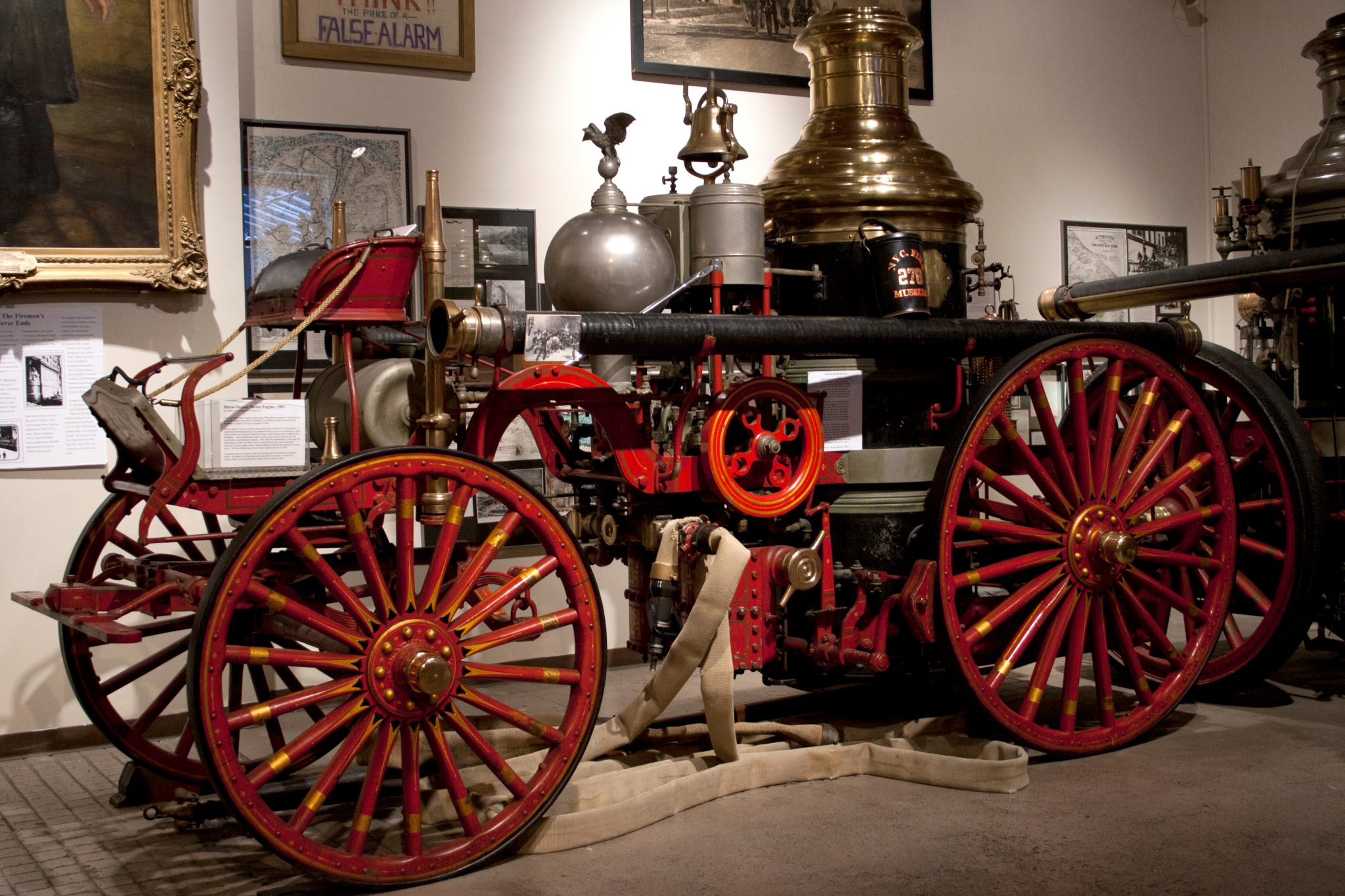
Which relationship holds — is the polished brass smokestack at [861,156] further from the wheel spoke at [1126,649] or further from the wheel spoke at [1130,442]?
the wheel spoke at [1126,649]

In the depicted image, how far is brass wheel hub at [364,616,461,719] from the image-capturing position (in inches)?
116

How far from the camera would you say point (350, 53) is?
524 cm

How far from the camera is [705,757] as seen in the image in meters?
3.83

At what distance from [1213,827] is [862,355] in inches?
68.0

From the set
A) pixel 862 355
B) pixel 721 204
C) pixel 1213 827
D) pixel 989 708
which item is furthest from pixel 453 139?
pixel 1213 827

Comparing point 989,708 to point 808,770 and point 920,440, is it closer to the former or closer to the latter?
point 808,770

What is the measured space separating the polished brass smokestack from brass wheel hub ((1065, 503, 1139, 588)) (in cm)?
111

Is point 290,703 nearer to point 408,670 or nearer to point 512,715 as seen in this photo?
point 408,670

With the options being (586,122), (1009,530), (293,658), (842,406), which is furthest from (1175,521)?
(586,122)

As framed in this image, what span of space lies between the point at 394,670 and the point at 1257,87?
6.49 meters

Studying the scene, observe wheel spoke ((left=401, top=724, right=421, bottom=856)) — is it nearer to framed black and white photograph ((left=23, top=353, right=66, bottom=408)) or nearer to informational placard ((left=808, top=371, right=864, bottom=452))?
informational placard ((left=808, top=371, right=864, bottom=452))

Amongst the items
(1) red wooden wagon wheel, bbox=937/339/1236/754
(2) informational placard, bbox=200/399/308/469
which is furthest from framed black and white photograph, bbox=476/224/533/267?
(1) red wooden wagon wheel, bbox=937/339/1236/754

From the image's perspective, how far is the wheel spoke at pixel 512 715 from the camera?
3070 mm

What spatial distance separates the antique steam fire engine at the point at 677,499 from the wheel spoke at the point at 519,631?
0.02 meters
